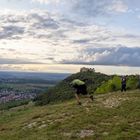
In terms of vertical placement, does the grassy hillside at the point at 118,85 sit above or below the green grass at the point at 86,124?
above

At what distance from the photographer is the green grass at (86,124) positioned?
74.2 ft

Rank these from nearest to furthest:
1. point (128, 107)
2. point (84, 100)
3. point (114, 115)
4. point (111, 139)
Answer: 1. point (111, 139)
2. point (114, 115)
3. point (128, 107)
4. point (84, 100)

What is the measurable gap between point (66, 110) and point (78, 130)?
6.48 meters

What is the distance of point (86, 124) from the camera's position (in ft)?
81.0

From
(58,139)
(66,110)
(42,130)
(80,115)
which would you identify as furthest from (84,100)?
(58,139)

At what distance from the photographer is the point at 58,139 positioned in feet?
73.2

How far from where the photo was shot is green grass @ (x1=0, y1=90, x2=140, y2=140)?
2261 cm

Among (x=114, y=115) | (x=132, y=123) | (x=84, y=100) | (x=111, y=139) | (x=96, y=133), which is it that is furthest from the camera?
(x=84, y=100)

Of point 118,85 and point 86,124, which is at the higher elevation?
point 118,85

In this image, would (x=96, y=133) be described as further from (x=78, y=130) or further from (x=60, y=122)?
(x=60, y=122)

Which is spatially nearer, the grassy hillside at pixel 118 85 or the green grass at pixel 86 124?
the green grass at pixel 86 124

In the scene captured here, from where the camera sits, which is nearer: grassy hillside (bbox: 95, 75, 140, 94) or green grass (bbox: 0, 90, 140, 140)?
green grass (bbox: 0, 90, 140, 140)

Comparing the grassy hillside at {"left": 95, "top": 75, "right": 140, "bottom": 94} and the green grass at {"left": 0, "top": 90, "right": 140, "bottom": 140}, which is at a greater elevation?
the grassy hillside at {"left": 95, "top": 75, "right": 140, "bottom": 94}

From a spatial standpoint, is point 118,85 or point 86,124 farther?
point 118,85
